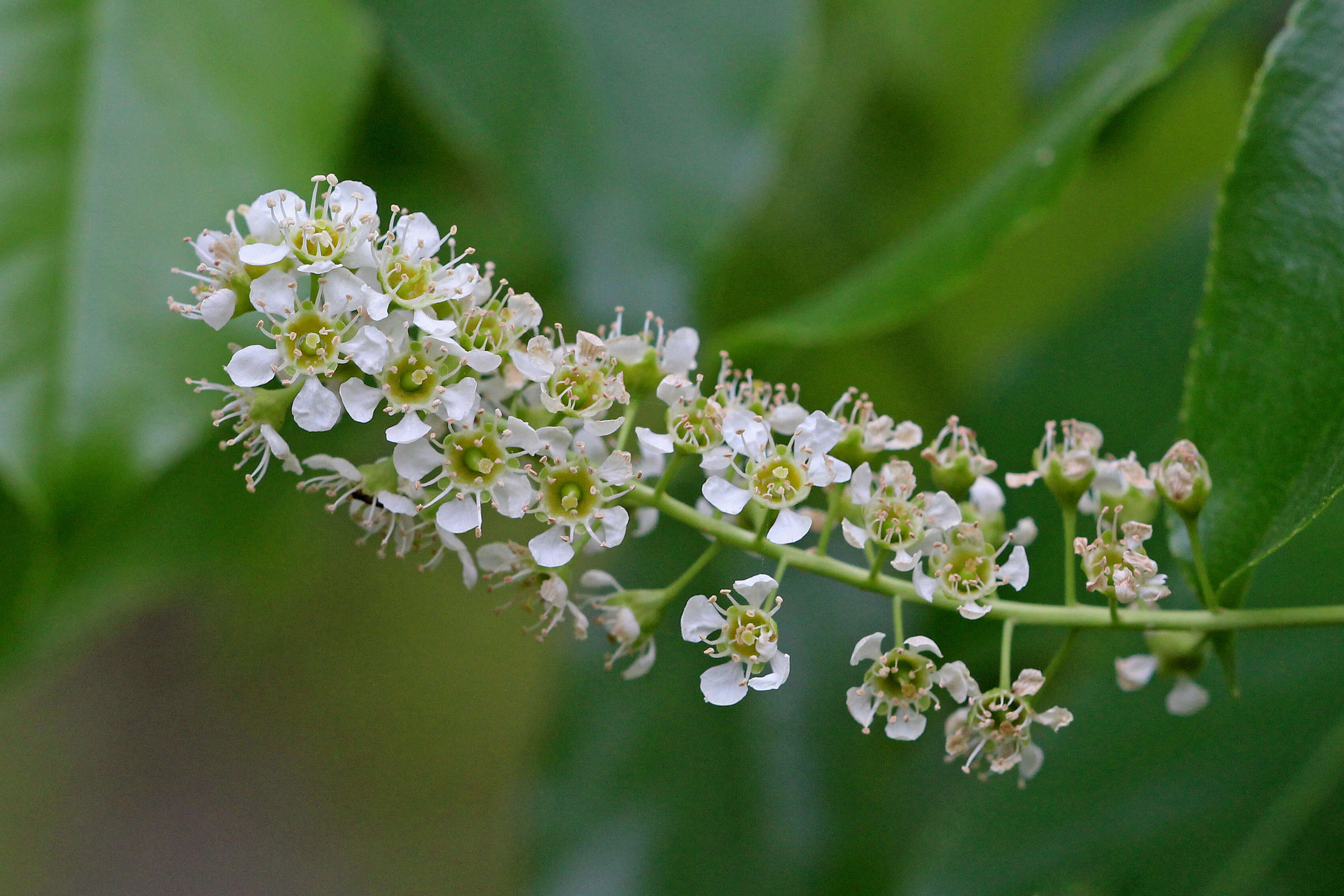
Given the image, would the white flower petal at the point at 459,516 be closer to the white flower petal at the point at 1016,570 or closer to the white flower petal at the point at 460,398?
the white flower petal at the point at 460,398

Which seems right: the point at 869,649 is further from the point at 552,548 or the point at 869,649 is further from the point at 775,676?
the point at 552,548

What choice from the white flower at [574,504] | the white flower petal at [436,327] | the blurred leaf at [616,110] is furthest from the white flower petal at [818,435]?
the blurred leaf at [616,110]

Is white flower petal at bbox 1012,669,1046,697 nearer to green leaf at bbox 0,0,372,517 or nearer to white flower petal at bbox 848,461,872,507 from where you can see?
white flower petal at bbox 848,461,872,507

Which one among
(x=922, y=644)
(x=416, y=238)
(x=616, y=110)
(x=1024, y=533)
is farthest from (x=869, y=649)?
(x=616, y=110)

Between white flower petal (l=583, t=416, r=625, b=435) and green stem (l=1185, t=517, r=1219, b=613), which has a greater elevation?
white flower petal (l=583, t=416, r=625, b=435)

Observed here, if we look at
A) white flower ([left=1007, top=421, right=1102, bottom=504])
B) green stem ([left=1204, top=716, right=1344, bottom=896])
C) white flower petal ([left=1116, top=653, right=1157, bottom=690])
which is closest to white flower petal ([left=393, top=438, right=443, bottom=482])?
white flower ([left=1007, top=421, right=1102, bottom=504])

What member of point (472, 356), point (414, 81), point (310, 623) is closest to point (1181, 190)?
point (414, 81)
